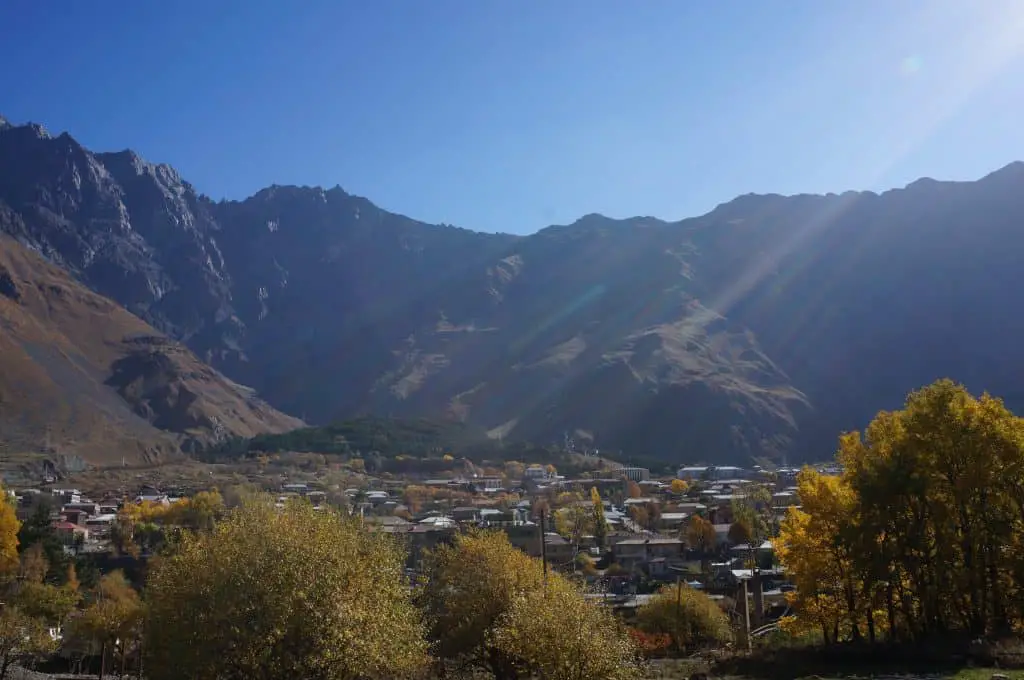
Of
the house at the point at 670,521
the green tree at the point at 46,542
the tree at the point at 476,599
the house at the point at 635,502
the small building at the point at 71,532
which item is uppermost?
the tree at the point at 476,599

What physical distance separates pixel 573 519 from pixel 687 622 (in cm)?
6231

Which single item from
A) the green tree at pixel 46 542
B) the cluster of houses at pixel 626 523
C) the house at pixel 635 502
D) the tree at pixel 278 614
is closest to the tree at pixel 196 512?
the cluster of houses at pixel 626 523

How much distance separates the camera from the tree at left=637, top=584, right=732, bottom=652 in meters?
47.8

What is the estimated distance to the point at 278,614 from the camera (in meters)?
21.7

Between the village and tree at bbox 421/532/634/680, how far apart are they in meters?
3.86

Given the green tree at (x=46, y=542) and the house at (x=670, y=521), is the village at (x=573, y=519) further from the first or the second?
the green tree at (x=46, y=542)

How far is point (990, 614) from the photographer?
106 feet

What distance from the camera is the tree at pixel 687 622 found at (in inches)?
1884

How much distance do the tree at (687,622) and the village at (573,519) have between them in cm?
207

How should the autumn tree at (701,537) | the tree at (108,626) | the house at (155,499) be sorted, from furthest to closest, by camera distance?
the house at (155,499) < the autumn tree at (701,537) < the tree at (108,626)

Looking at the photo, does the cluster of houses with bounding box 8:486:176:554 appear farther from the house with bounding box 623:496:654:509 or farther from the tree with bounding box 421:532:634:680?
the house with bounding box 623:496:654:509

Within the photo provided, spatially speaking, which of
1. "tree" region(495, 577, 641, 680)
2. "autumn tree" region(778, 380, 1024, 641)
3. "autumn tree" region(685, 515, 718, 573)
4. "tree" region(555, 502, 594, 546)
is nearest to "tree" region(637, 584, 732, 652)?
"autumn tree" region(778, 380, 1024, 641)

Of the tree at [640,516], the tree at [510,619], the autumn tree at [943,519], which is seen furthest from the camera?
the tree at [640,516]

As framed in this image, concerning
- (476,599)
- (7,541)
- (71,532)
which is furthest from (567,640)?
(71,532)
